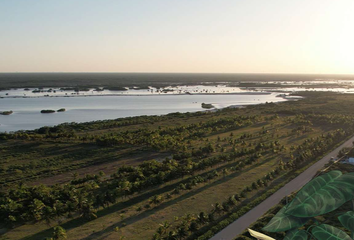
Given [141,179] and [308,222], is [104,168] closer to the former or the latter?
[141,179]

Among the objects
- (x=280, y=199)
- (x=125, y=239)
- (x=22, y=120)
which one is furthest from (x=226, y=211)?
(x=22, y=120)

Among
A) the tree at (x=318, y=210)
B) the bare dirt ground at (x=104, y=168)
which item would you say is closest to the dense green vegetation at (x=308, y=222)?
the tree at (x=318, y=210)

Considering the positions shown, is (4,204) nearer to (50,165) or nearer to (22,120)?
(50,165)

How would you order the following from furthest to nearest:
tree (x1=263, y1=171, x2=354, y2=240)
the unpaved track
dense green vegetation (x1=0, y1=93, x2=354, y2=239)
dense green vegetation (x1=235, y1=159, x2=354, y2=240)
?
dense green vegetation (x1=0, y1=93, x2=354, y2=239) < the unpaved track < dense green vegetation (x1=235, y1=159, x2=354, y2=240) < tree (x1=263, y1=171, x2=354, y2=240)

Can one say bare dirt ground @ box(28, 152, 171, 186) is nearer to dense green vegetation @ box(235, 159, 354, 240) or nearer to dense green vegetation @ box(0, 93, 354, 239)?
dense green vegetation @ box(0, 93, 354, 239)

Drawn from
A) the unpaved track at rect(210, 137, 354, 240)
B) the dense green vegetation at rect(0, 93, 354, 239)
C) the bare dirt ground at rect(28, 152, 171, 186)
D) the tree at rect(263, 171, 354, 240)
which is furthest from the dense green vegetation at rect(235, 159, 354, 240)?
the bare dirt ground at rect(28, 152, 171, 186)

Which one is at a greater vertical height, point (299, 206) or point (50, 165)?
point (299, 206)
